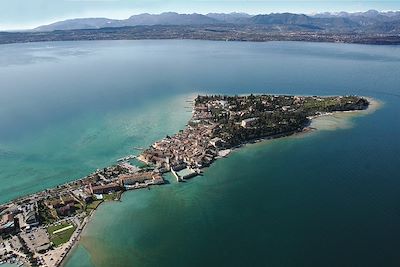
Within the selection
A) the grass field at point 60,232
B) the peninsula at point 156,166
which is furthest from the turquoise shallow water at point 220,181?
the peninsula at point 156,166

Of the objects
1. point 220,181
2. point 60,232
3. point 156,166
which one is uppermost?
point 156,166

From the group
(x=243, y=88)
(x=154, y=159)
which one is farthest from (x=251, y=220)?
(x=243, y=88)

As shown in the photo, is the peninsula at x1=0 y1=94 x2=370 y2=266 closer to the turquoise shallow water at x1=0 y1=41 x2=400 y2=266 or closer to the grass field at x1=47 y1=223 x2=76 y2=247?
the grass field at x1=47 y1=223 x2=76 y2=247

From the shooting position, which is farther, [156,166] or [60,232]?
[156,166]

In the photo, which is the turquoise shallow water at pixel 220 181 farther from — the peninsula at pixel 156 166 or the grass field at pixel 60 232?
the peninsula at pixel 156 166

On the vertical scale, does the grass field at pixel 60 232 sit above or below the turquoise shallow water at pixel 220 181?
below

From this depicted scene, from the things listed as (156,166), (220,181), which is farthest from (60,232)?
(220,181)

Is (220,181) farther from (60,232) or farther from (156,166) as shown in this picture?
(60,232)
